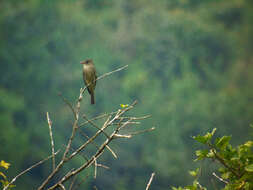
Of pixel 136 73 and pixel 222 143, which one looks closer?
pixel 222 143

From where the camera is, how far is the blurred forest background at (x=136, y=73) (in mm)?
15211

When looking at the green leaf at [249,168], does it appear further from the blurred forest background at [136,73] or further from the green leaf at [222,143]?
the blurred forest background at [136,73]

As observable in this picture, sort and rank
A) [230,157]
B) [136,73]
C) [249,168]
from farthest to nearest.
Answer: [136,73] < [230,157] < [249,168]

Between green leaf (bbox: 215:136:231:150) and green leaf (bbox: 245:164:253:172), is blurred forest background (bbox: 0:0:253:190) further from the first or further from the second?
green leaf (bbox: 245:164:253:172)

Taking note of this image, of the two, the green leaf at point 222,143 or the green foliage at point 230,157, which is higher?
the green leaf at point 222,143

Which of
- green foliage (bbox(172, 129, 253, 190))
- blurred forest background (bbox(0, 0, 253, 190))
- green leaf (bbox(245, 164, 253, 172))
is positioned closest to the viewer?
green leaf (bbox(245, 164, 253, 172))

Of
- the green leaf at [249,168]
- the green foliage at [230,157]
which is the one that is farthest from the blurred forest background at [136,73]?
the green leaf at [249,168]

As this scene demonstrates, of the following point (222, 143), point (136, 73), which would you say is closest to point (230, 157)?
point (222, 143)

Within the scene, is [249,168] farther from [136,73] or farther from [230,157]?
[136,73]

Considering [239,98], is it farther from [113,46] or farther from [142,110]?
[113,46]

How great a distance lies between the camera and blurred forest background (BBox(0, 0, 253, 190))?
1521 cm

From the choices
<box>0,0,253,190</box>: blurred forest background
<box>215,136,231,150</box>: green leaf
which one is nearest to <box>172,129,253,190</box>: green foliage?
<box>215,136,231,150</box>: green leaf

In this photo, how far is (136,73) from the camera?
61.3 ft

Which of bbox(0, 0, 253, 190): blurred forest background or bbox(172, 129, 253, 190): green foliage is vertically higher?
bbox(172, 129, 253, 190): green foliage
